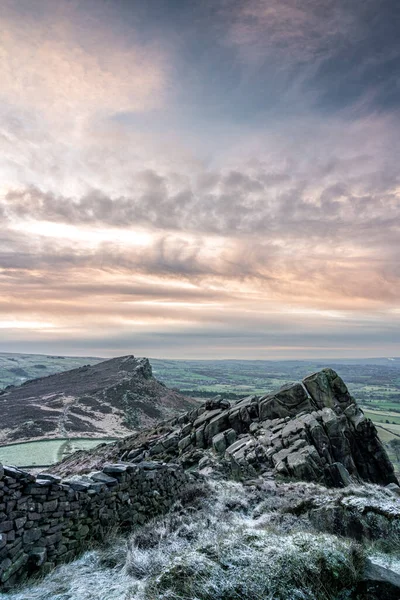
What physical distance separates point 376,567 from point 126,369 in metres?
85.6

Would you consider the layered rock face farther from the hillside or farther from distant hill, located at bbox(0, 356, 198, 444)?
distant hill, located at bbox(0, 356, 198, 444)

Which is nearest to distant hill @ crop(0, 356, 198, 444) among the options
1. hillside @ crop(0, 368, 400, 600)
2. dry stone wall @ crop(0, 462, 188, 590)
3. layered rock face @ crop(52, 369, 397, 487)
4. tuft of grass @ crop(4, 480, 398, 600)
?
layered rock face @ crop(52, 369, 397, 487)

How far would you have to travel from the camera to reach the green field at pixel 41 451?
115 ft

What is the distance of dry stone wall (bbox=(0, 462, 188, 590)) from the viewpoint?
8.83m

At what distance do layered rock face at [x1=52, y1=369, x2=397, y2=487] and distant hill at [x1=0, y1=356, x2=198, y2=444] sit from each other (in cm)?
2352

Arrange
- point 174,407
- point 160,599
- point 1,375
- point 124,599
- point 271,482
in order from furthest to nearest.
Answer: point 1,375 < point 174,407 < point 271,482 < point 124,599 < point 160,599

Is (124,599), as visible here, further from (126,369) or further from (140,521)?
(126,369)

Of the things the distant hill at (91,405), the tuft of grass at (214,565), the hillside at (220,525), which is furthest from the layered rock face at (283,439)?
the distant hill at (91,405)

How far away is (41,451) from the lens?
131 ft

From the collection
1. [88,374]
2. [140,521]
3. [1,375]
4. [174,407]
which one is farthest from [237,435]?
[1,375]

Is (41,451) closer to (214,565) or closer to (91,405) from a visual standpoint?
(91,405)

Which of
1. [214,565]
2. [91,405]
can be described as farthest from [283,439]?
[91,405]

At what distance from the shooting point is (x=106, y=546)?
10.6 m

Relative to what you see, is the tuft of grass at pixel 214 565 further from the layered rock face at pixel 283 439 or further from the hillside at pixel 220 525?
the layered rock face at pixel 283 439
